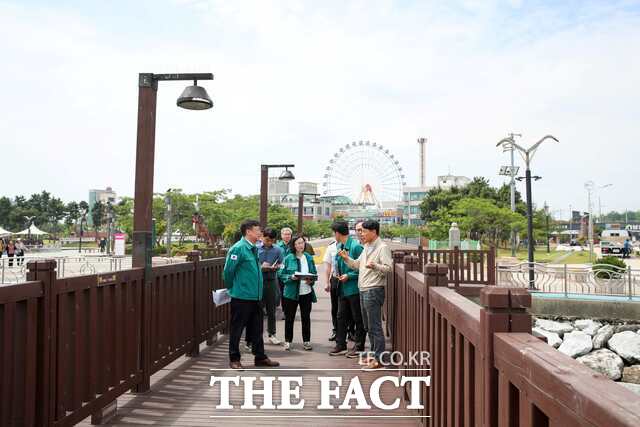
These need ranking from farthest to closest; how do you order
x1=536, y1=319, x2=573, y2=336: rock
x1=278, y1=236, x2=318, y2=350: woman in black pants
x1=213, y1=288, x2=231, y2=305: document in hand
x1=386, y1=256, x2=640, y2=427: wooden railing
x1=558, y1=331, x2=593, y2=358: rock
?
x1=536, y1=319, x2=573, y2=336: rock → x1=558, y1=331, x2=593, y2=358: rock → x1=278, y1=236, x2=318, y2=350: woman in black pants → x1=213, y1=288, x2=231, y2=305: document in hand → x1=386, y1=256, x2=640, y2=427: wooden railing

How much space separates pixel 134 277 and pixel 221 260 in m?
2.92

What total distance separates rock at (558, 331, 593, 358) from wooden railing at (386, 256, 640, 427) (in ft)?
37.7

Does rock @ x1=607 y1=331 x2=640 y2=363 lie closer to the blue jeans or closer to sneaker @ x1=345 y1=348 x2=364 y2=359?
sneaker @ x1=345 y1=348 x2=364 y2=359

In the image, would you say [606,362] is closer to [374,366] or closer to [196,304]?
[374,366]

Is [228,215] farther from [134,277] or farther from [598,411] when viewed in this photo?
[598,411]

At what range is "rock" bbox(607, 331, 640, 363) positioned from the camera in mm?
12836

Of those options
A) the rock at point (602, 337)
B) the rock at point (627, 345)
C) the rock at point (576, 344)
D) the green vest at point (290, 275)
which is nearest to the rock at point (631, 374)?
the rock at point (627, 345)

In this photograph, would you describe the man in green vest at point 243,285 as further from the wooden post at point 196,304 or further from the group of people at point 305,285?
the wooden post at point 196,304

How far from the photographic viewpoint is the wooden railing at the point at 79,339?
2965 millimetres

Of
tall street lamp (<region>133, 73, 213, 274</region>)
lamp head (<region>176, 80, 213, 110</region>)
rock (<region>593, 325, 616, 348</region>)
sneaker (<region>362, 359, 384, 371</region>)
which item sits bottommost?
rock (<region>593, 325, 616, 348</region>)

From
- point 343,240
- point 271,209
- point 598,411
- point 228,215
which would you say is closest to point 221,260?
point 343,240

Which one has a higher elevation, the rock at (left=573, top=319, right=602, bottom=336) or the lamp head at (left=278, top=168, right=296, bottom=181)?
the lamp head at (left=278, top=168, right=296, bottom=181)

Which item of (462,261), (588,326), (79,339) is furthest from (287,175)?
(79,339)

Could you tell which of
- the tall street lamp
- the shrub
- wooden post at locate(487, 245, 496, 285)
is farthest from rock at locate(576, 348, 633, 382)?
the tall street lamp
